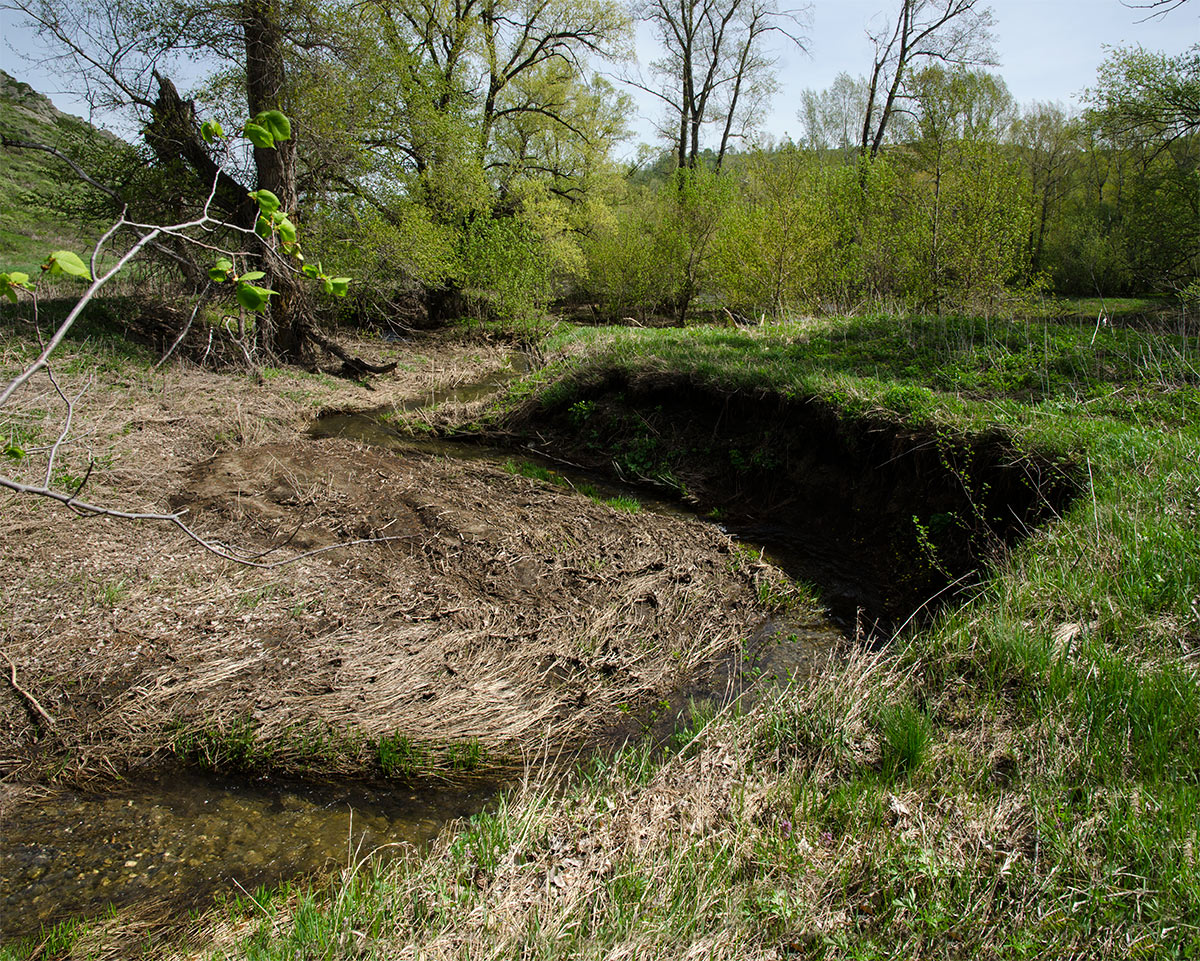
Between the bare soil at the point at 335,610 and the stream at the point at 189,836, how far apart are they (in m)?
0.21

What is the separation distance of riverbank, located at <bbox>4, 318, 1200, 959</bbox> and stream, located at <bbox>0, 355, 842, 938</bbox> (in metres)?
0.25

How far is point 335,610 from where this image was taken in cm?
448

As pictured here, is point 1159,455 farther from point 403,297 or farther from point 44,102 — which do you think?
point 44,102

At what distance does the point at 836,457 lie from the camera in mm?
6895

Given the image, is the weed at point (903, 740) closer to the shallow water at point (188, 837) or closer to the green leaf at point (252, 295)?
the shallow water at point (188, 837)

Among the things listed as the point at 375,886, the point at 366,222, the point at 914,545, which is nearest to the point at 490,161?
the point at 366,222

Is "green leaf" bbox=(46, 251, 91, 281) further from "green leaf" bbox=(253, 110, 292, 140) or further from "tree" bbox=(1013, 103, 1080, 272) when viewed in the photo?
"tree" bbox=(1013, 103, 1080, 272)

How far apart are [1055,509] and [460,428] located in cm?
800

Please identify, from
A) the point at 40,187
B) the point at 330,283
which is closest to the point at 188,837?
the point at 330,283

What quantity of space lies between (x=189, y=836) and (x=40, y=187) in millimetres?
31171

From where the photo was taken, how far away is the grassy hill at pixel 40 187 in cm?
1223

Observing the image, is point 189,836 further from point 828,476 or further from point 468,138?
point 468,138

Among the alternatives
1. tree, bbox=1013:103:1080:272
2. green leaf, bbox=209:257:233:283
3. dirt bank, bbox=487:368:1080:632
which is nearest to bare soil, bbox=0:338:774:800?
dirt bank, bbox=487:368:1080:632

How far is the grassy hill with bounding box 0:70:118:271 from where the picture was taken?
12.2 metres
